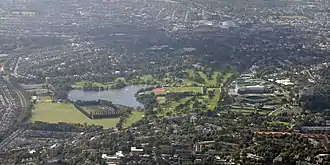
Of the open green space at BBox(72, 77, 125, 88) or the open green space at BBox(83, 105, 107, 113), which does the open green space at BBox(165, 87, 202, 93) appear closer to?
the open green space at BBox(72, 77, 125, 88)

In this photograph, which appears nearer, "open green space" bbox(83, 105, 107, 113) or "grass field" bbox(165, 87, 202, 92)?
"open green space" bbox(83, 105, 107, 113)

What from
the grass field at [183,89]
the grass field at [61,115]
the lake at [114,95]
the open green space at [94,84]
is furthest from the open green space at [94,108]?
the grass field at [183,89]

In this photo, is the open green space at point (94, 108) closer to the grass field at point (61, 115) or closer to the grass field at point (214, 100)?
the grass field at point (61, 115)

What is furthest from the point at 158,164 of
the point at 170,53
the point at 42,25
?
the point at 42,25

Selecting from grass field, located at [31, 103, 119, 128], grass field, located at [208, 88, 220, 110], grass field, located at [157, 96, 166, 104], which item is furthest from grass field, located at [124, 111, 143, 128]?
grass field, located at [208, 88, 220, 110]

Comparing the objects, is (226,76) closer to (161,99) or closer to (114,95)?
(161,99)

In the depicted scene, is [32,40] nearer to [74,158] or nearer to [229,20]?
[229,20]
